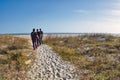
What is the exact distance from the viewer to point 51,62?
25422 mm

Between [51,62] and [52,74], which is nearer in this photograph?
[52,74]

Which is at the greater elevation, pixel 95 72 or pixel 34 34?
pixel 34 34

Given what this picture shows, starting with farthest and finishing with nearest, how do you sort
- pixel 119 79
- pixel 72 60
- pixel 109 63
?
pixel 72 60, pixel 109 63, pixel 119 79

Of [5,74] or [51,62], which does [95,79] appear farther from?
[51,62]

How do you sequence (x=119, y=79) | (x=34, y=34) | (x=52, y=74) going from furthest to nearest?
(x=34, y=34)
(x=52, y=74)
(x=119, y=79)

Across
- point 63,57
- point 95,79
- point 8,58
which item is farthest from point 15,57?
point 95,79

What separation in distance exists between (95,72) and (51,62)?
512 cm

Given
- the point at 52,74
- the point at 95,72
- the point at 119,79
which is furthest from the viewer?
the point at 95,72

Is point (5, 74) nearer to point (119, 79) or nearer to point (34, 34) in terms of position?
point (119, 79)

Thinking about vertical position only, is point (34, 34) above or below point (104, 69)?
→ above

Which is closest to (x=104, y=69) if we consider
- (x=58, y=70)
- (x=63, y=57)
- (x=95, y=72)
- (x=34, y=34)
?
(x=95, y=72)

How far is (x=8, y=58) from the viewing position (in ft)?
81.7

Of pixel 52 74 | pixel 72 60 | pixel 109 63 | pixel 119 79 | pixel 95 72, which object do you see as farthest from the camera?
pixel 72 60

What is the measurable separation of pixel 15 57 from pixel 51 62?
10.0ft
